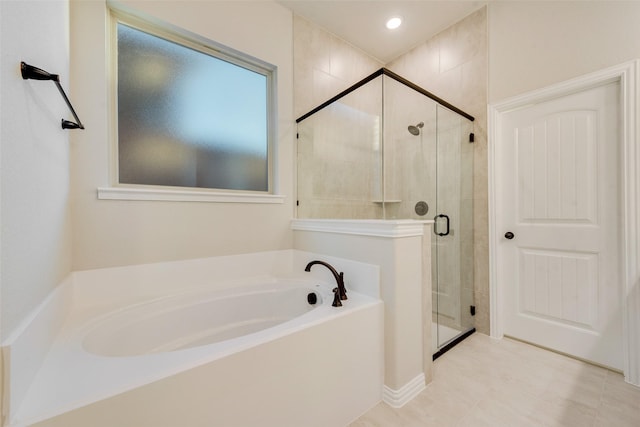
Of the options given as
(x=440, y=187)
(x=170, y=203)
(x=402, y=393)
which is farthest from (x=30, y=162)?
(x=440, y=187)

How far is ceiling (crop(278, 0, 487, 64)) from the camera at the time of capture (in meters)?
2.20

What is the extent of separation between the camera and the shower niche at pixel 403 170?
1889mm

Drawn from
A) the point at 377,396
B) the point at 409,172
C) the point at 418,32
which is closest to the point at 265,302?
the point at 377,396

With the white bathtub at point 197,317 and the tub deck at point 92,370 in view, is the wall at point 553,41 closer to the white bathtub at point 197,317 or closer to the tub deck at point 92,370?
the white bathtub at point 197,317

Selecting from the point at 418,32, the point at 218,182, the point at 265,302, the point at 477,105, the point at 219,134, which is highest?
the point at 418,32

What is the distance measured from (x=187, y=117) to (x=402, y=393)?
7.37ft

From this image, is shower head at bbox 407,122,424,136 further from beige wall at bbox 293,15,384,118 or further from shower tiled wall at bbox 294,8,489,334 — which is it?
beige wall at bbox 293,15,384,118

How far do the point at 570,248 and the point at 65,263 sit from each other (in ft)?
10.2

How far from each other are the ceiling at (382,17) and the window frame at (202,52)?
2.29 ft

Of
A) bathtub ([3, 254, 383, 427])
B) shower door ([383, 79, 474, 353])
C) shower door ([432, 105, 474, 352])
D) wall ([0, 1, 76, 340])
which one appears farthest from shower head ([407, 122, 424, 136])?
wall ([0, 1, 76, 340])

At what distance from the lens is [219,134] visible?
79.0 inches

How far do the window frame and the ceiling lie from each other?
2.29ft

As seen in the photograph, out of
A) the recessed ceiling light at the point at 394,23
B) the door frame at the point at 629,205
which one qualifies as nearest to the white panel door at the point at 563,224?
the door frame at the point at 629,205

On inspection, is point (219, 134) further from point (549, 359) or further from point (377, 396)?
point (549, 359)
